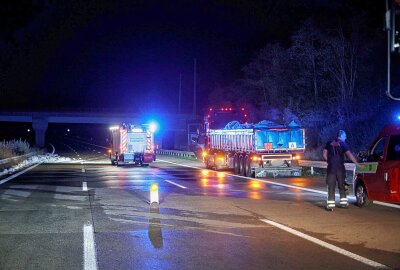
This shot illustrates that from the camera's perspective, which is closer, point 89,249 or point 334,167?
point 89,249

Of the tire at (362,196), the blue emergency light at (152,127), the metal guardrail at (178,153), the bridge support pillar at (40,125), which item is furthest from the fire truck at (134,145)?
the bridge support pillar at (40,125)

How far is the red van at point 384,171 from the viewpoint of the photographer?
448 inches

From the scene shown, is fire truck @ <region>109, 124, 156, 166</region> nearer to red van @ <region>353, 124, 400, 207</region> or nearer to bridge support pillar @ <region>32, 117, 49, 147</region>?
red van @ <region>353, 124, 400, 207</region>

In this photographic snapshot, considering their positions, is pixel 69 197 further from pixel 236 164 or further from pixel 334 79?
pixel 334 79

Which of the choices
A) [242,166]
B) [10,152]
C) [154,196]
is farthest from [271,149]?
[10,152]

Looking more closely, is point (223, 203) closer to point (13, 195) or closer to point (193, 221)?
point (193, 221)

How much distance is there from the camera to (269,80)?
144 ft

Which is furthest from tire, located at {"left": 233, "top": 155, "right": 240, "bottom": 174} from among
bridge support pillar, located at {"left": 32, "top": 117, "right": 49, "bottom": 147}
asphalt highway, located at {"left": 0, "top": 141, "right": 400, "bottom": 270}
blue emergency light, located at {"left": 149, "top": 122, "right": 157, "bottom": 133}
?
bridge support pillar, located at {"left": 32, "top": 117, "right": 49, "bottom": 147}

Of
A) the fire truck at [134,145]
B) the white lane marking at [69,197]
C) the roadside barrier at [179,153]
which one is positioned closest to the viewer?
the white lane marking at [69,197]

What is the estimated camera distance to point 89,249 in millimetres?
8469

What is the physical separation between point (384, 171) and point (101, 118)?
71.5 metres

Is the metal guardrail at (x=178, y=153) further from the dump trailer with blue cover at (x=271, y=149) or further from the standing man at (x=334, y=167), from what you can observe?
the standing man at (x=334, y=167)

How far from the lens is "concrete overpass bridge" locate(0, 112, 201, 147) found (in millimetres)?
76312

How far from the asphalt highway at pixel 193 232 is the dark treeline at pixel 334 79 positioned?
20.2 meters
